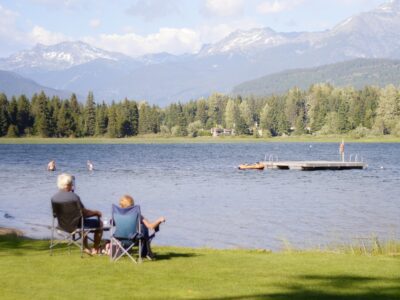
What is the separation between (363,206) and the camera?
123 feet

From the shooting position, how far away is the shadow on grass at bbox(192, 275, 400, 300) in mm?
10438

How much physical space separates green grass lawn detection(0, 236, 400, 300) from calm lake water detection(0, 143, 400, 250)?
8.37 m

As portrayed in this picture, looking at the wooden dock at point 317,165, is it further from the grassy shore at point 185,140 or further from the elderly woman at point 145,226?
the grassy shore at point 185,140

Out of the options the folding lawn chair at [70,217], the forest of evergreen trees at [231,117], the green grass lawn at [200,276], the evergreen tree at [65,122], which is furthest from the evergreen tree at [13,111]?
the folding lawn chair at [70,217]

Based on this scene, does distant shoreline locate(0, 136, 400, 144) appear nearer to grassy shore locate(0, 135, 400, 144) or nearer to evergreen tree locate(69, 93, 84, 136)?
grassy shore locate(0, 135, 400, 144)

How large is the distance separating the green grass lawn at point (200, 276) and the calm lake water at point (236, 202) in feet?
27.5

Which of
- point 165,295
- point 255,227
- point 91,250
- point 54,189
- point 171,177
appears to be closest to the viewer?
point 165,295

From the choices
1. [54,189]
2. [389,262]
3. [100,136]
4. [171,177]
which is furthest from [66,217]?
[100,136]

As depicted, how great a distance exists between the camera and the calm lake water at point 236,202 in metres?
25.5

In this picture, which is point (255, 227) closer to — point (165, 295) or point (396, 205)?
point (396, 205)

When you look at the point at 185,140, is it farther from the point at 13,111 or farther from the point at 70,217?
the point at 70,217

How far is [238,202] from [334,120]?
136888 mm

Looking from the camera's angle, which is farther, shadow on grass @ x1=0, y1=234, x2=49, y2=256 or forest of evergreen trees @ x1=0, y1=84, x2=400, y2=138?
forest of evergreen trees @ x1=0, y1=84, x2=400, y2=138

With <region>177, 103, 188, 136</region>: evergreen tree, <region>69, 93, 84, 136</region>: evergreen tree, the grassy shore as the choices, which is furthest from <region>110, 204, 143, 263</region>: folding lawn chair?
<region>177, 103, 188, 136</region>: evergreen tree
